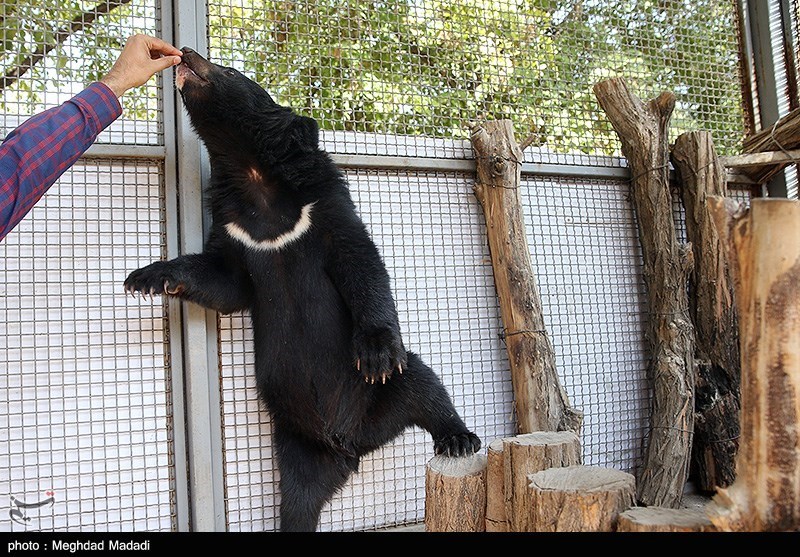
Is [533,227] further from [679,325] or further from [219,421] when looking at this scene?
[219,421]

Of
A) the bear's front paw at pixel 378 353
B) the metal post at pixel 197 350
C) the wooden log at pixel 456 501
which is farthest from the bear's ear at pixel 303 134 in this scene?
the wooden log at pixel 456 501

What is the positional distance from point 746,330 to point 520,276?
2117mm

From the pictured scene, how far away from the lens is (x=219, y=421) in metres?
3.29

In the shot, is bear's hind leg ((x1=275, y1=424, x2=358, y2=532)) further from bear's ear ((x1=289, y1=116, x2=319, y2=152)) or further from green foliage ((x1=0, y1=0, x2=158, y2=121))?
green foliage ((x1=0, y1=0, x2=158, y2=121))

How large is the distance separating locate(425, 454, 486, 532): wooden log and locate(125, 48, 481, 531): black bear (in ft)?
1.99

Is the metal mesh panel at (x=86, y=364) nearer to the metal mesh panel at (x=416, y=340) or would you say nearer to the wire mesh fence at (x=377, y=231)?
the wire mesh fence at (x=377, y=231)

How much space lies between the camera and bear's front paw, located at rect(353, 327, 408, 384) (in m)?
2.99

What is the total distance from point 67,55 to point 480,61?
94.3 inches

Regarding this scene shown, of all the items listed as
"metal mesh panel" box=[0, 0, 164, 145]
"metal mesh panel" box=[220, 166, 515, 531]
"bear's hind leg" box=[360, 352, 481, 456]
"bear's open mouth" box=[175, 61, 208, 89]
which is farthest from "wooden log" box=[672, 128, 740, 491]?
"metal mesh panel" box=[0, 0, 164, 145]

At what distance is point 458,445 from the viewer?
10.1 feet

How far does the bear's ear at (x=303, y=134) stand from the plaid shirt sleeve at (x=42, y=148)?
993mm

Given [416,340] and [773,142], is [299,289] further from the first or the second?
[773,142]

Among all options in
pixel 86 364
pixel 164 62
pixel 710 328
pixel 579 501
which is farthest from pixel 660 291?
pixel 86 364
